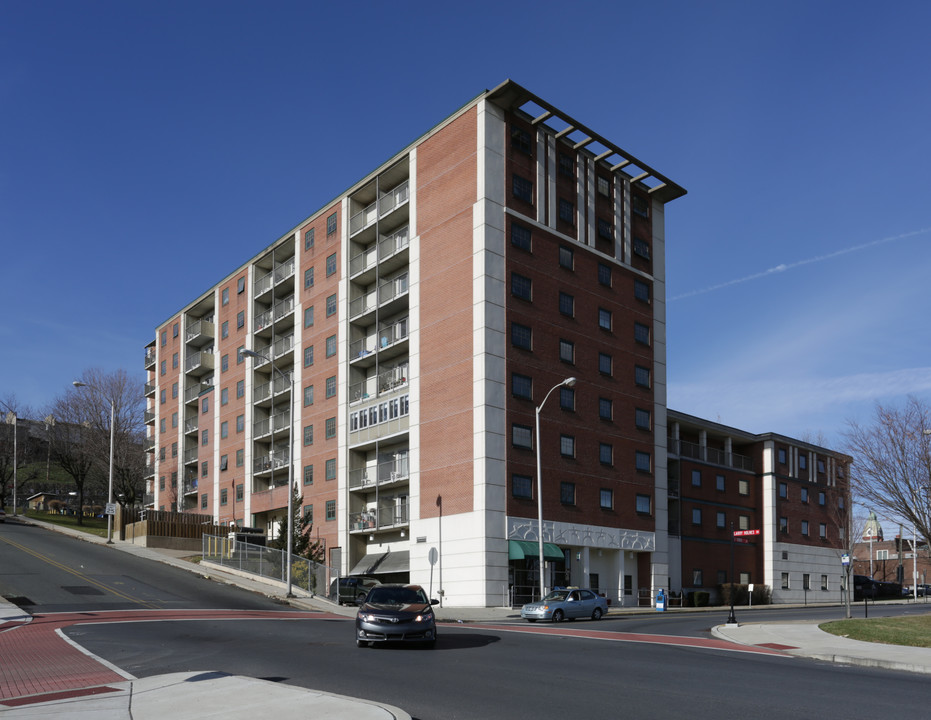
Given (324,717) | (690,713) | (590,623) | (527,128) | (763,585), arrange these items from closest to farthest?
(324,717)
(690,713)
(590,623)
(527,128)
(763,585)

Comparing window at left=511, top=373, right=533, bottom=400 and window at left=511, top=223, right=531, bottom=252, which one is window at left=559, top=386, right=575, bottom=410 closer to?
window at left=511, top=373, right=533, bottom=400

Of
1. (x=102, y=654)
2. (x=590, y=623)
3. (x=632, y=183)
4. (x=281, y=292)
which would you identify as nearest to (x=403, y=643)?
(x=102, y=654)

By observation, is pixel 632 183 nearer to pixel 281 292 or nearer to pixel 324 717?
pixel 281 292

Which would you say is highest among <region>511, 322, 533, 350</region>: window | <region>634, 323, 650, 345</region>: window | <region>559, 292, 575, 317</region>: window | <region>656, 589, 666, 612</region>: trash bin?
<region>559, 292, 575, 317</region>: window

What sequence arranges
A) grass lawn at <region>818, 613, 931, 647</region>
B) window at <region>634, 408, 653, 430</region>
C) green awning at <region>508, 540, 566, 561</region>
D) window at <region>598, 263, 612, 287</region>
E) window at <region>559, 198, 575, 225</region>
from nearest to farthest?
grass lawn at <region>818, 613, 931, 647</region> < green awning at <region>508, 540, 566, 561</region> < window at <region>559, 198, 575, 225</region> < window at <region>598, 263, 612, 287</region> < window at <region>634, 408, 653, 430</region>

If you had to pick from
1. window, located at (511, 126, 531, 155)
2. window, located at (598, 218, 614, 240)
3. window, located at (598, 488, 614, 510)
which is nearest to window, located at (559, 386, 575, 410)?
window, located at (598, 488, 614, 510)

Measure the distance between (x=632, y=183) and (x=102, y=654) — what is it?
50191mm

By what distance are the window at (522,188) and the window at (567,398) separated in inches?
448

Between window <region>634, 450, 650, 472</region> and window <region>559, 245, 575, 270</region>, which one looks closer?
window <region>559, 245, 575, 270</region>

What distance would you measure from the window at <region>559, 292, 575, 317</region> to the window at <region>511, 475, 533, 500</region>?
Answer: 1081 cm

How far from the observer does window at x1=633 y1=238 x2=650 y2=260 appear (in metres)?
62.6

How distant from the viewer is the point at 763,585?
72.9 meters

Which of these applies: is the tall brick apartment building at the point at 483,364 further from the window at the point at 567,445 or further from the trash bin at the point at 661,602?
the trash bin at the point at 661,602

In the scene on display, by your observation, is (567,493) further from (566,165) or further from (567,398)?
(566,165)
